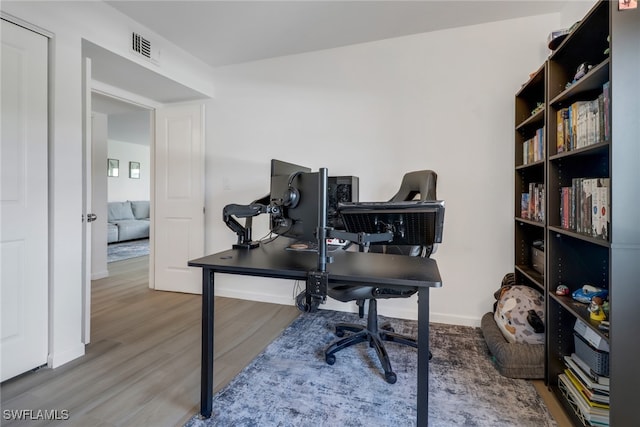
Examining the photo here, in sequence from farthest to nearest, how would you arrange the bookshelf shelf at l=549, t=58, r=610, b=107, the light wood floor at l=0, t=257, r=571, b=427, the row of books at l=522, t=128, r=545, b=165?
the row of books at l=522, t=128, r=545, b=165 → the light wood floor at l=0, t=257, r=571, b=427 → the bookshelf shelf at l=549, t=58, r=610, b=107

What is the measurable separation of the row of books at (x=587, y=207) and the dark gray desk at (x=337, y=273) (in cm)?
69

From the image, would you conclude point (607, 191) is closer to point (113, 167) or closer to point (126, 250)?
point (126, 250)

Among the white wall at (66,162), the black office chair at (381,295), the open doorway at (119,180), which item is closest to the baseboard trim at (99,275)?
the open doorway at (119,180)

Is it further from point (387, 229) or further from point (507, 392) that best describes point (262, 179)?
point (507, 392)

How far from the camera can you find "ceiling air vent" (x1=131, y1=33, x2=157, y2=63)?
243cm

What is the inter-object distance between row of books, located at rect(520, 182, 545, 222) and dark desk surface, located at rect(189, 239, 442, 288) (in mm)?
1111

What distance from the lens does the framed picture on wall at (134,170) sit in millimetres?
7891

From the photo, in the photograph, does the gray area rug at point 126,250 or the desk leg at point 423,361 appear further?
the gray area rug at point 126,250

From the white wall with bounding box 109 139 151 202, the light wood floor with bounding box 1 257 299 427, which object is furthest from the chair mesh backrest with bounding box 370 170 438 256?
the white wall with bounding box 109 139 151 202

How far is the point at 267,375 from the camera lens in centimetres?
183

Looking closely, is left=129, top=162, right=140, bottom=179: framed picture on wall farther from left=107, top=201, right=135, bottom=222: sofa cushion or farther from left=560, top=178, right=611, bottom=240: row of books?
left=560, top=178, right=611, bottom=240: row of books

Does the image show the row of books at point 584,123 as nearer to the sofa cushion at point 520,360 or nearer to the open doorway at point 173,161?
the sofa cushion at point 520,360

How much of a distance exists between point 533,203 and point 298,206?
175 centimetres

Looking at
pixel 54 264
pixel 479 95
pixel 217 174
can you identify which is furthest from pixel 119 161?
pixel 479 95
